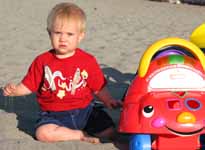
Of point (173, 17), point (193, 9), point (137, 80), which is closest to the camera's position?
point (137, 80)

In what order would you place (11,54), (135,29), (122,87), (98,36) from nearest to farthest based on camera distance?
(122,87)
(11,54)
(98,36)
(135,29)

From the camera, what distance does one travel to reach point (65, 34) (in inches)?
124

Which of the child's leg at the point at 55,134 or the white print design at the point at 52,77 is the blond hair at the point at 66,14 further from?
the child's leg at the point at 55,134

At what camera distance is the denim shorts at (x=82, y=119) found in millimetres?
3225

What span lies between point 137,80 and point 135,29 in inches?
152

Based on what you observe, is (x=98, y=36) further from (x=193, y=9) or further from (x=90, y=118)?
(x=90, y=118)

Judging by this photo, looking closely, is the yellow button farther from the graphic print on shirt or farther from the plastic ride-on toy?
the graphic print on shirt

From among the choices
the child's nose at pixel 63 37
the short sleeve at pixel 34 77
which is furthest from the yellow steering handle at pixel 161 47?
the short sleeve at pixel 34 77

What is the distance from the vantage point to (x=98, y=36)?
21.0ft

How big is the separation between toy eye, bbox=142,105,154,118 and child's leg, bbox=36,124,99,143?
0.46 meters

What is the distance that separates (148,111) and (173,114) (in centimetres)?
12

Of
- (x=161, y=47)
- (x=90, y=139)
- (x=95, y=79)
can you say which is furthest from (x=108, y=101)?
(x=161, y=47)

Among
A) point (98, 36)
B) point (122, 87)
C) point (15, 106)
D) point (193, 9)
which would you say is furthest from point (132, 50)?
point (193, 9)

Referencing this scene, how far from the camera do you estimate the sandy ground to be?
135 inches
